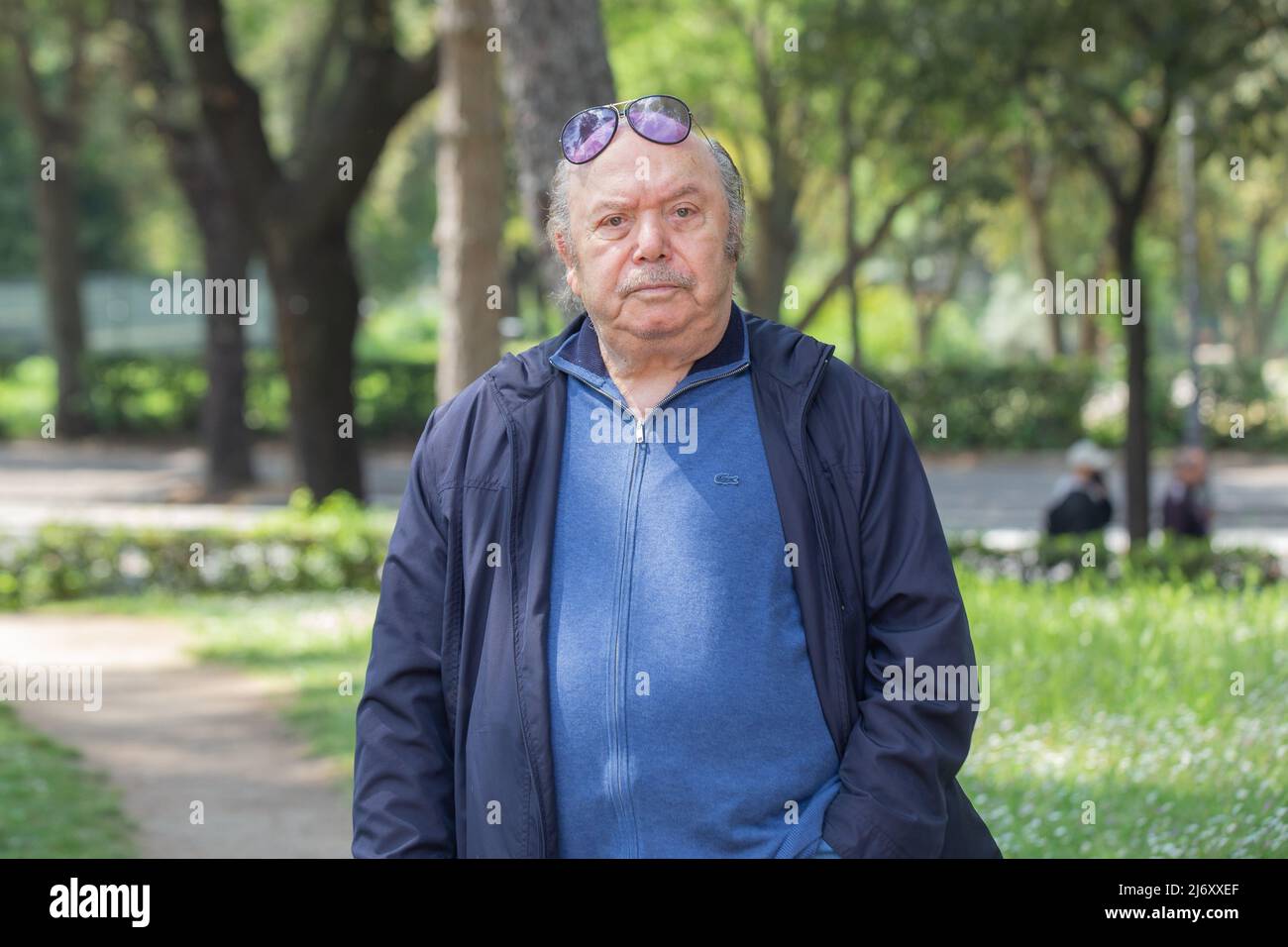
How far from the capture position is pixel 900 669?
261 centimetres

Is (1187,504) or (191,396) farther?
(191,396)

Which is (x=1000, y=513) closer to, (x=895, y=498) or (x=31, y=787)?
(x=31, y=787)

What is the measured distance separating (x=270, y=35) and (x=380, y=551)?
923 inches

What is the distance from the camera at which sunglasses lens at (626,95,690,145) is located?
2.78m

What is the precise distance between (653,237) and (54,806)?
5450 millimetres

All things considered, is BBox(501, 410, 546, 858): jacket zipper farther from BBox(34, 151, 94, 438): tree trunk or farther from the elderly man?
BBox(34, 151, 94, 438): tree trunk

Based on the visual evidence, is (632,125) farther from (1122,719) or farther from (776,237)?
(776,237)

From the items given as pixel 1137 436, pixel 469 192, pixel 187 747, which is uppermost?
pixel 469 192

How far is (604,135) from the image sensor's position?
9.26 ft

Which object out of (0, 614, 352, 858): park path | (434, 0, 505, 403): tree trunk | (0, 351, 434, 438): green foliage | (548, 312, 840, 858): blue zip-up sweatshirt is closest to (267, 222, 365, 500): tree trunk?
(0, 614, 352, 858): park path

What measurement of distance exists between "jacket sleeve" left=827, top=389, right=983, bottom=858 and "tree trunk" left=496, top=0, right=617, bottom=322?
4.85 meters

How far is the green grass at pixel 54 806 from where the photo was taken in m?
6.57

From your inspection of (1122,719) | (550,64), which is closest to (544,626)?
(1122,719)

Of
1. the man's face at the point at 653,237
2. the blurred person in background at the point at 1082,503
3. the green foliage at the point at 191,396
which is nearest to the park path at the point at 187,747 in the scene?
the man's face at the point at 653,237
